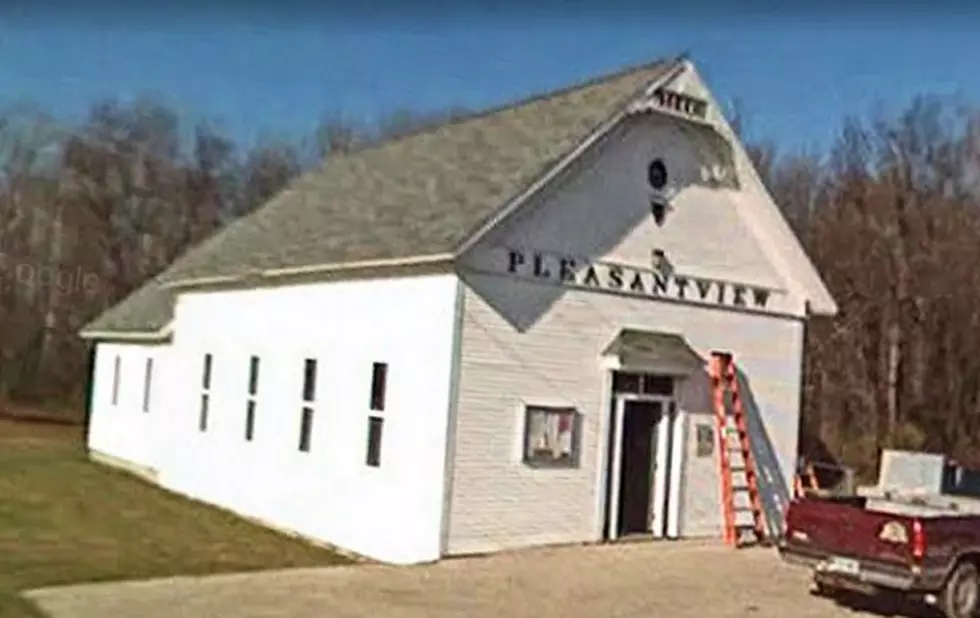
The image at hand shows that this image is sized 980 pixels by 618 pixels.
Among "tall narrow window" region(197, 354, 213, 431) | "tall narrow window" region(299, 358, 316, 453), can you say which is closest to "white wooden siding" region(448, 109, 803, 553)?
"tall narrow window" region(299, 358, 316, 453)

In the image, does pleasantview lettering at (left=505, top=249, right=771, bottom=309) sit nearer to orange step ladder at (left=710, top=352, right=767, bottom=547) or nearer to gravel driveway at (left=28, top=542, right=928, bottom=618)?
orange step ladder at (left=710, top=352, right=767, bottom=547)

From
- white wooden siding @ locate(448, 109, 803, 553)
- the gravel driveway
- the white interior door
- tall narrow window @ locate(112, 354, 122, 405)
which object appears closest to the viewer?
the gravel driveway

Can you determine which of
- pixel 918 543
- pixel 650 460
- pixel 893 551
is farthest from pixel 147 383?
pixel 918 543

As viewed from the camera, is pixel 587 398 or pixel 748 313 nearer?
pixel 587 398

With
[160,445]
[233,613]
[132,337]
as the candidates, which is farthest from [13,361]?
[233,613]

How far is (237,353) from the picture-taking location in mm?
21219

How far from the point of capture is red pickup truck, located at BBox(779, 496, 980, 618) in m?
12.4

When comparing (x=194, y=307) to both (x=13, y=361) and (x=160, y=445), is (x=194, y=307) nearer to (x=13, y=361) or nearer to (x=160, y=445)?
→ (x=160, y=445)

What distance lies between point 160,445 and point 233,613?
46.6 ft

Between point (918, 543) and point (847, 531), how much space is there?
2.78 ft

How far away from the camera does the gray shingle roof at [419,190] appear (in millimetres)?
16766

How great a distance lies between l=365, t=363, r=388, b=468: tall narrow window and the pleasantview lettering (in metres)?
2.39

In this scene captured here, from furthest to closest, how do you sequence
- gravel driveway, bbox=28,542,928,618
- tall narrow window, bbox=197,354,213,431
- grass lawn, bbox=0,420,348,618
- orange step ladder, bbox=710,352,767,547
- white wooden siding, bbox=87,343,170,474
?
white wooden siding, bbox=87,343,170,474, tall narrow window, bbox=197,354,213,431, orange step ladder, bbox=710,352,767,547, grass lawn, bbox=0,420,348,618, gravel driveway, bbox=28,542,928,618

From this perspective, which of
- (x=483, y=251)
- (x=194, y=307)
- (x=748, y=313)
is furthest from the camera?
(x=194, y=307)
